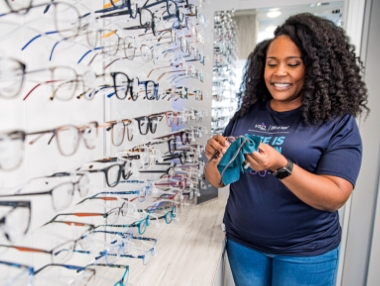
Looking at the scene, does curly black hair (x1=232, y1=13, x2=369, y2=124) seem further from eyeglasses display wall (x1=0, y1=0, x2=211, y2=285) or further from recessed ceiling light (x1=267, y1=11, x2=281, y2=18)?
recessed ceiling light (x1=267, y1=11, x2=281, y2=18)

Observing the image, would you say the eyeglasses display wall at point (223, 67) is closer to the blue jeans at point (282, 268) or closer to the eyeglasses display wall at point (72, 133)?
the eyeglasses display wall at point (72, 133)

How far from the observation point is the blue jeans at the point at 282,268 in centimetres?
82

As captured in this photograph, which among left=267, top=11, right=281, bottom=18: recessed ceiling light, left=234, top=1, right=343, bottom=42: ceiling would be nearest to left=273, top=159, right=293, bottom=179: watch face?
left=234, top=1, right=343, bottom=42: ceiling

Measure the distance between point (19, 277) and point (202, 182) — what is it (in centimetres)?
104

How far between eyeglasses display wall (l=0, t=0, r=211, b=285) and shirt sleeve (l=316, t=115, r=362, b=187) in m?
0.52

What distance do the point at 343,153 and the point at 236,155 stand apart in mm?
313

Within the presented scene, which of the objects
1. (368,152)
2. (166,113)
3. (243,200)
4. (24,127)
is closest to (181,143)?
(166,113)

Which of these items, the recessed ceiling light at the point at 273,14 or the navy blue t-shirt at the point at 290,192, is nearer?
the navy blue t-shirt at the point at 290,192

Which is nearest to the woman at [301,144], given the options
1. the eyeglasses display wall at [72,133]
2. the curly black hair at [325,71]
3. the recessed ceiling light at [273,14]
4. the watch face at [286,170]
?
the curly black hair at [325,71]

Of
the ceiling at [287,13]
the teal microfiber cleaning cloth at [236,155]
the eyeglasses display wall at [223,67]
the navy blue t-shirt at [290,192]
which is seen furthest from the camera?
the eyeglasses display wall at [223,67]

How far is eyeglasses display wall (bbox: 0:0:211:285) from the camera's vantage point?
0.52m

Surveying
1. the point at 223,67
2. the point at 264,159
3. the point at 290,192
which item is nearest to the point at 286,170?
the point at 264,159

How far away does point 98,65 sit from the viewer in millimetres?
758

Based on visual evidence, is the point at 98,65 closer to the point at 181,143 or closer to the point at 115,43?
the point at 115,43
